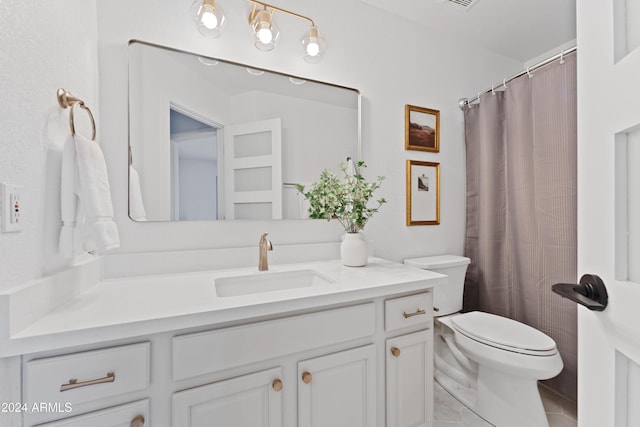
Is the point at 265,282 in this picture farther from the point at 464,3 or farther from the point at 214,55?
the point at 464,3

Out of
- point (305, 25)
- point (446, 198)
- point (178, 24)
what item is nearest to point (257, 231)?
point (178, 24)

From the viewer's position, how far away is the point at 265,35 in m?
1.43

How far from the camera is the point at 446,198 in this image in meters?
2.13

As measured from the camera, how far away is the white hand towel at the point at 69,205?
874 millimetres

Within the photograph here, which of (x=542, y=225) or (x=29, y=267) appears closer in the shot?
(x=29, y=267)

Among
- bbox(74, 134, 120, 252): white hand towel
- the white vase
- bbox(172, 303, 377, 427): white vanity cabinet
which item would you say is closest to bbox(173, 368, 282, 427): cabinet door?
bbox(172, 303, 377, 427): white vanity cabinet

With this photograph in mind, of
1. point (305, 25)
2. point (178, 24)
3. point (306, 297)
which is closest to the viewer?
point (306, 297)

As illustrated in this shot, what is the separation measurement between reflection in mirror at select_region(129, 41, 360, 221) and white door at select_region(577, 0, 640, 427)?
1.21 meters

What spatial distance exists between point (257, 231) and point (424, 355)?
0.99m

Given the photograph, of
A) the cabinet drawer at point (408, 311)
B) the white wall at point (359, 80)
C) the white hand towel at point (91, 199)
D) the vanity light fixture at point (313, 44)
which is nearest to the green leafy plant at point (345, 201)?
the white wall at point (359, 80)

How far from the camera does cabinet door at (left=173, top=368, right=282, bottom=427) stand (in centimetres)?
81

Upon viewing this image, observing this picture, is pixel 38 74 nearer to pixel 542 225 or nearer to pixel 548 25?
pixel 542 225

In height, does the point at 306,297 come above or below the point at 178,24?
below

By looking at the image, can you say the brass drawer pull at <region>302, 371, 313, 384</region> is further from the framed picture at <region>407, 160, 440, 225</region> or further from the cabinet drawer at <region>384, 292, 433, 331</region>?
the framed picture at <region>407, 160, 440, 225</region>
